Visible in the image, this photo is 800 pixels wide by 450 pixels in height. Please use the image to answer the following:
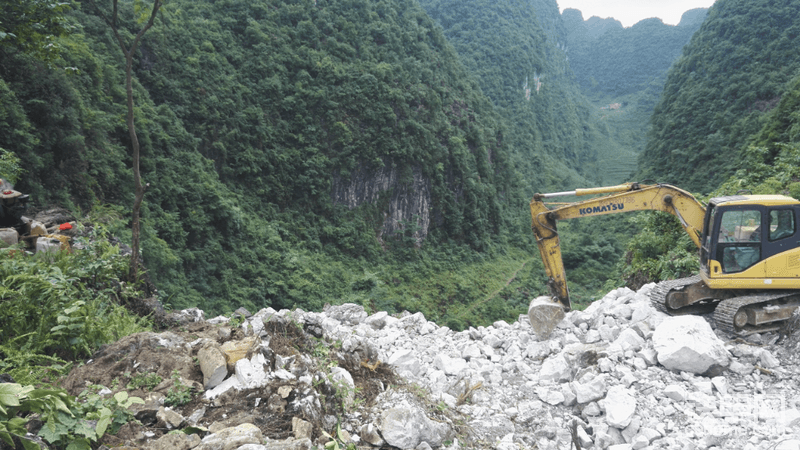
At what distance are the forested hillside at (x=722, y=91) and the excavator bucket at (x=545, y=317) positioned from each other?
29.0m

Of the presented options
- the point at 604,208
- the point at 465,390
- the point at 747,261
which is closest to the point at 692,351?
the point at 747,261

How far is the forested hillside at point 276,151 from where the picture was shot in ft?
48.9

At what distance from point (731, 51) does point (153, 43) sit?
53.0 meters

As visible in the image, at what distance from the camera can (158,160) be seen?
2017 cm

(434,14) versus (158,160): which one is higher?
(434,14)

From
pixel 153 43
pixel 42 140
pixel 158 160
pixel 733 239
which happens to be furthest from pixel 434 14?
pixel 733 239

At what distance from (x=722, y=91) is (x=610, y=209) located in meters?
45.5

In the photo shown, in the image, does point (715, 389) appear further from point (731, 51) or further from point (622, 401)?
Answer: point (731, 51)

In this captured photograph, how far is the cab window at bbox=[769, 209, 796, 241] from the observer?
20.0 ft

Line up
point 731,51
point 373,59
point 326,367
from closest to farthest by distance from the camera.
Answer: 1. point 326,367
2. point 373,59
3. point 731,51

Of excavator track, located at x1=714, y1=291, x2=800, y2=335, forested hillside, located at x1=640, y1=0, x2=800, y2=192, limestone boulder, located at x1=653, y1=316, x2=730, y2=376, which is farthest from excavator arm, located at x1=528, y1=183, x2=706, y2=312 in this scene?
forested hillside, located at x1=640, y1=0, x2=800, y2=192

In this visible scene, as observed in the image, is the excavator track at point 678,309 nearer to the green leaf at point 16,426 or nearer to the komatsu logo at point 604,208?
the komatsu logo at point 604,208

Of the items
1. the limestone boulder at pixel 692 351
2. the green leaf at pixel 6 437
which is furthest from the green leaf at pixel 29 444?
the limestone boulder at pixel 692 351

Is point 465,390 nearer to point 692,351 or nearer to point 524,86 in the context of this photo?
point 692,351
